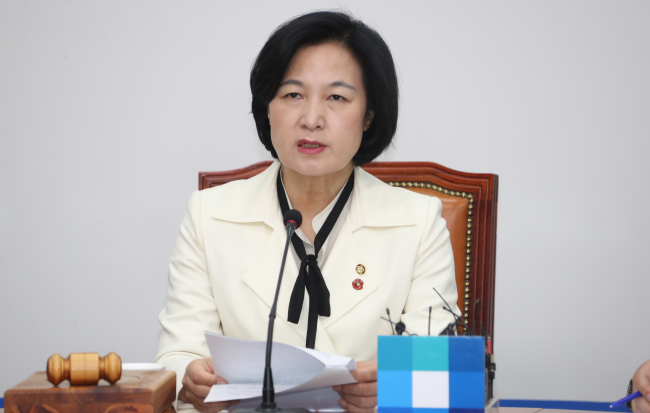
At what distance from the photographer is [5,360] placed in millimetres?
2850

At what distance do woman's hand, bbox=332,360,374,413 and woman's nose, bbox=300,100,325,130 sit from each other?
0.65 metres

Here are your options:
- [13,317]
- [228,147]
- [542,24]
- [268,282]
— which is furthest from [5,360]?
[542,24]

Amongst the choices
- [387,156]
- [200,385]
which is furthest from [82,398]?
[387,156]

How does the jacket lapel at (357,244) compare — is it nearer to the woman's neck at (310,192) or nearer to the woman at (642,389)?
the woman's neck at (310,192)

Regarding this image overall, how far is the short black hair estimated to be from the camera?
1598 millimetres

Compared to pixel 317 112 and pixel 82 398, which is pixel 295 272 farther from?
pixel 82 398

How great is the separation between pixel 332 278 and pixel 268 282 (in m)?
0.16

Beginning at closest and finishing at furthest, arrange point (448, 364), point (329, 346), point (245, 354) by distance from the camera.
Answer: point (448, 364) → point (245, 354) → point (329, 346)

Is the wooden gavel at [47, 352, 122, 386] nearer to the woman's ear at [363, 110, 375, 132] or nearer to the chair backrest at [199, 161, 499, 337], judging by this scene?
the woman's ear at [363, 110, 375, 132]

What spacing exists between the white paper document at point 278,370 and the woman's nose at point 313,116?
66cm

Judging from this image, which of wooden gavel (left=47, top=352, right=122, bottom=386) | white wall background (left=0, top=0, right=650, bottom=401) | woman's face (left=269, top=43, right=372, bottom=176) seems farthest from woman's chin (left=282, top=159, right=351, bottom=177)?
white wall background (left=0, top=0, right=650, bottom=401)

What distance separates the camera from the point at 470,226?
1868 millimetres

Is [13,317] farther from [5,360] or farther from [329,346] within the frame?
[329,346]

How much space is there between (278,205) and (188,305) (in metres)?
0.35
